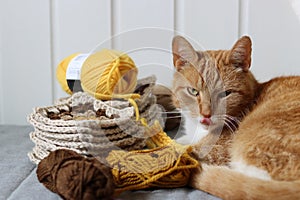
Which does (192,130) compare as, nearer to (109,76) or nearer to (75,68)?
(109,76)

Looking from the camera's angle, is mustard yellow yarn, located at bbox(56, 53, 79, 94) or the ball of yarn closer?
the ball of yarn

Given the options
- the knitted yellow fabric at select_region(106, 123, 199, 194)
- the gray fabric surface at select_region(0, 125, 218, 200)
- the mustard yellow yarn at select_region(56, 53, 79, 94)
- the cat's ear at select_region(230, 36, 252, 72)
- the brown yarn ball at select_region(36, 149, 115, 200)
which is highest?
the cat's ear at select_region(230, 36, 252, 72)

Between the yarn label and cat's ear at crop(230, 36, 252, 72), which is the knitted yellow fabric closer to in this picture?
cat's ear at crop(230, 36, 252, 72)

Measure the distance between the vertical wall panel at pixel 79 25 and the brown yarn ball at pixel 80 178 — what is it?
0.82 meters

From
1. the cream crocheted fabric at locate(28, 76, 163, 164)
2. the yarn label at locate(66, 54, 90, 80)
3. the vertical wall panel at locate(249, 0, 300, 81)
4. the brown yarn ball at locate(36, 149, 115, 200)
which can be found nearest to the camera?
the brown yarn ball at locate(36, 149, 115, 200)

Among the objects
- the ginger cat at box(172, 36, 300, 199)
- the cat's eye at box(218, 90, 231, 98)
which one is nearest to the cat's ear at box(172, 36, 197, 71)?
the ginger cat at box(172, 36, 300, 199)

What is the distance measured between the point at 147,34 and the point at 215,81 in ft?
0.66

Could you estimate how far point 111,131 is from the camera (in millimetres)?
1006

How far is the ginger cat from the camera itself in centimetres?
87

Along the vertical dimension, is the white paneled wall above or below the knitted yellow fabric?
above

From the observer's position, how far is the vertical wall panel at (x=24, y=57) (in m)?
1.55

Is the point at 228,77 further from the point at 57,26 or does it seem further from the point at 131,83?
the point at 57,26

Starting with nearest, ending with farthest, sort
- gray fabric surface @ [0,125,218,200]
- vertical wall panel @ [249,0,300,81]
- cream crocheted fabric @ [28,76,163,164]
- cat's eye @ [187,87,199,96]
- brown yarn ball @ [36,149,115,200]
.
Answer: brown yarn ball @ [36,149,115,200] → gray fabric surface @ [0,125,218,200] → cream crocheted fabric @ [28,76,163,164] → cat's eye @ [187,87,199,96] → vertical wall panel @ [249,0,300,81]

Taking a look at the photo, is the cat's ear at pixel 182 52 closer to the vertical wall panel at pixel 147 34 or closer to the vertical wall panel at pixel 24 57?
the vertical wall panel at pixel 147 34
